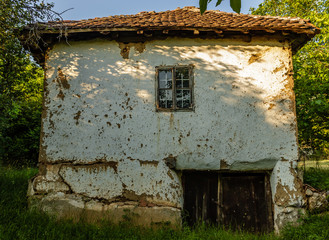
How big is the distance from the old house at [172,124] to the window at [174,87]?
3cm

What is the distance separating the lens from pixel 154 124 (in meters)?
5.65

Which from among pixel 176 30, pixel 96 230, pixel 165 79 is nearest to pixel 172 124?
pixel 165 79

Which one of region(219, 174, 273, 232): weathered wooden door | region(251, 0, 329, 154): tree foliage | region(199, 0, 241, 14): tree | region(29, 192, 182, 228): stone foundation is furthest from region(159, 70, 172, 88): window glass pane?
region(199, 0, 241, 14): tree

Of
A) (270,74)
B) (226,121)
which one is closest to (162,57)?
(226,121)

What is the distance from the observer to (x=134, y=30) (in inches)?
222

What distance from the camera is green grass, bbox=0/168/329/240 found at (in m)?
4.43

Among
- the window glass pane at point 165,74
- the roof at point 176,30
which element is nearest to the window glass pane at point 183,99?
the window glass pane at point 165,74

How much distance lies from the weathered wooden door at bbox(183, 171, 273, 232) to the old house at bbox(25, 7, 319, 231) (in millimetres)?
24

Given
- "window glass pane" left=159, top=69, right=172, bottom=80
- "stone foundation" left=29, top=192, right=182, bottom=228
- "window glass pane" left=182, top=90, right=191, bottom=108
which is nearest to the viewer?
"stone foundation" left=29, top=192, right=182, bottom=228

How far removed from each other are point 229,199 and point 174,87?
120 inches

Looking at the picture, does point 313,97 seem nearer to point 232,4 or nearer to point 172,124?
point 172,124

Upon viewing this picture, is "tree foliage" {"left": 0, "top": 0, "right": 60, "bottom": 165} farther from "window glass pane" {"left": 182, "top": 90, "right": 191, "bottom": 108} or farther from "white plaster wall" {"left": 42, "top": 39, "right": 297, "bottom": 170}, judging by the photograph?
"window glass pane" {"left": 182, "top": 90, "right": 191, "bottom": 108}

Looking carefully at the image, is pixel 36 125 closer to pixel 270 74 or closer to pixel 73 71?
pixel 73 71

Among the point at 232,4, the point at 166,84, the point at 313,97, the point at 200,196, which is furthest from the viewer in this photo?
the point at 313,97
